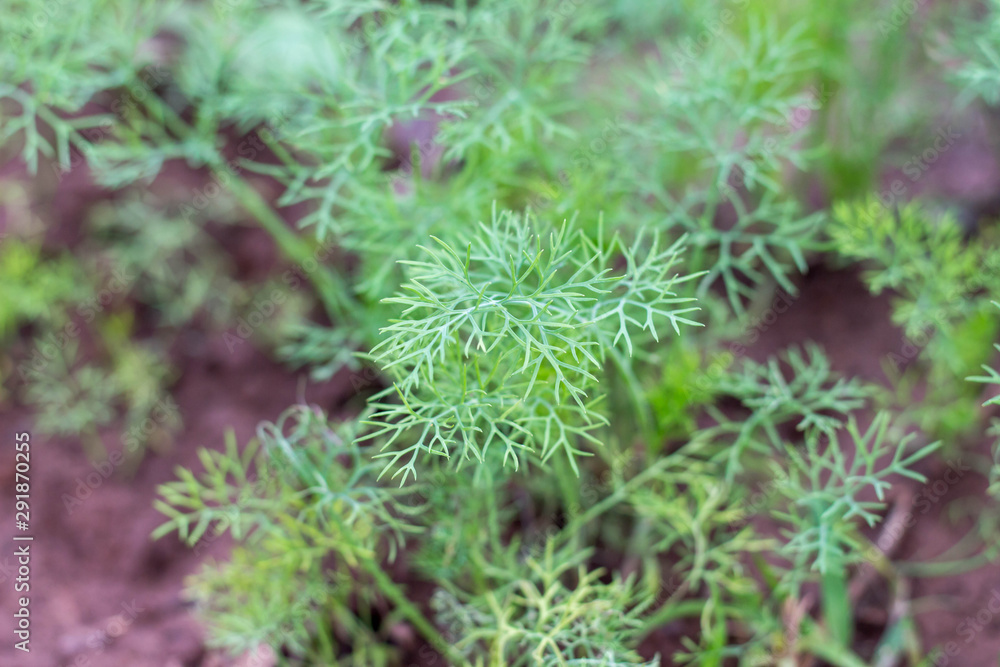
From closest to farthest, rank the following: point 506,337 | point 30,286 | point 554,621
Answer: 1. point 506,337
2. point 554,621
3. point 30,286

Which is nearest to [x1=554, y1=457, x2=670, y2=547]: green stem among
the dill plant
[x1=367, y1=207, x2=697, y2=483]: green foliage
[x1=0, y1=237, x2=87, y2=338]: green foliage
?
the dill plant

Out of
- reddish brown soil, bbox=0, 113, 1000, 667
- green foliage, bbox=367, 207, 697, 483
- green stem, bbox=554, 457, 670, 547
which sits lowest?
reddish brown soil, bbox=0, 113, 1000, 667

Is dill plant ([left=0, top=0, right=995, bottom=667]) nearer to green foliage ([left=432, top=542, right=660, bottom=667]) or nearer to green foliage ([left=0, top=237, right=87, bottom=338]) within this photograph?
green foliage ([left=432, top=542, right=660, bottom=667])

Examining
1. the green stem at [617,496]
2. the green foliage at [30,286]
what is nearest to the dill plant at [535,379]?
the green stem at [617,496]

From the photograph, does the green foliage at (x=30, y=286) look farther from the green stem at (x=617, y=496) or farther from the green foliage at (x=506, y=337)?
the green stem at (x=617, y=496)

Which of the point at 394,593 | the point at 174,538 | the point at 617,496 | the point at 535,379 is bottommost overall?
the point at 174,538

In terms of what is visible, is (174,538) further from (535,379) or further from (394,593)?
(535,379)

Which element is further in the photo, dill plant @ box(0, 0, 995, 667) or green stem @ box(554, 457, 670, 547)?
green stem @ box(554, 457, 670, 547)

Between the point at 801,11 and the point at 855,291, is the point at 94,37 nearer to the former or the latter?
the point at 801,11

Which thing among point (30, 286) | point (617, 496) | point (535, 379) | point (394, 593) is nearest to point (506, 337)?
point (535, 379)

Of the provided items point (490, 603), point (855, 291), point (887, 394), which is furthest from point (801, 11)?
point (490, 603)

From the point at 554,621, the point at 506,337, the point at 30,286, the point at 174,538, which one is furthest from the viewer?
the point at 30,286
